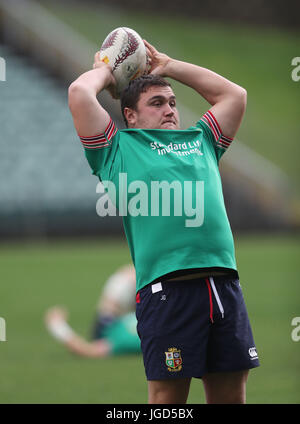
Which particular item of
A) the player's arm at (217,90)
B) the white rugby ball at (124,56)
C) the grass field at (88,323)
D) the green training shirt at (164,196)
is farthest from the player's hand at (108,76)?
the grass field at (88,323)

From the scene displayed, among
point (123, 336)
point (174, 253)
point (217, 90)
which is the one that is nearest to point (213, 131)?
point (217, 90)

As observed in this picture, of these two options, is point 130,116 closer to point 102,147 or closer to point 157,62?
point 102,147

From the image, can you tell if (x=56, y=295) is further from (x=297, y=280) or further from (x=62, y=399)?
(x=62, y=399)

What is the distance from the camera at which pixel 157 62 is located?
12.9 ft

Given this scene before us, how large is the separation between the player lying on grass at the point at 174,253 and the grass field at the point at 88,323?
1.98m

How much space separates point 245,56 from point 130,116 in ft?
81.5

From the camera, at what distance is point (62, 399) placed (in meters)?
5.29

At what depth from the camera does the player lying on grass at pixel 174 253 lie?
321 centimetres

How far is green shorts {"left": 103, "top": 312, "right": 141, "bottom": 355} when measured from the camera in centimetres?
705

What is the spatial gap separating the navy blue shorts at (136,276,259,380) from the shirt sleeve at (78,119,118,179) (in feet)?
2.01

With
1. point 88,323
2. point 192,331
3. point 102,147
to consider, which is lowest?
point 192,331

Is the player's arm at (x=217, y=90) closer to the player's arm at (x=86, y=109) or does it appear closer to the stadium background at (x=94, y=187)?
the player's arm at (x=86, y=109)

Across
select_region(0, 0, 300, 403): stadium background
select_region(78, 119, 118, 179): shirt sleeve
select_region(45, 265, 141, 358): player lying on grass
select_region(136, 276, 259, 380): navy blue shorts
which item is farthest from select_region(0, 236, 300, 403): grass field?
select_region(78, 119, 118, 179): shirt sleeve

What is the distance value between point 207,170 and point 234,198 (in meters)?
16.6
